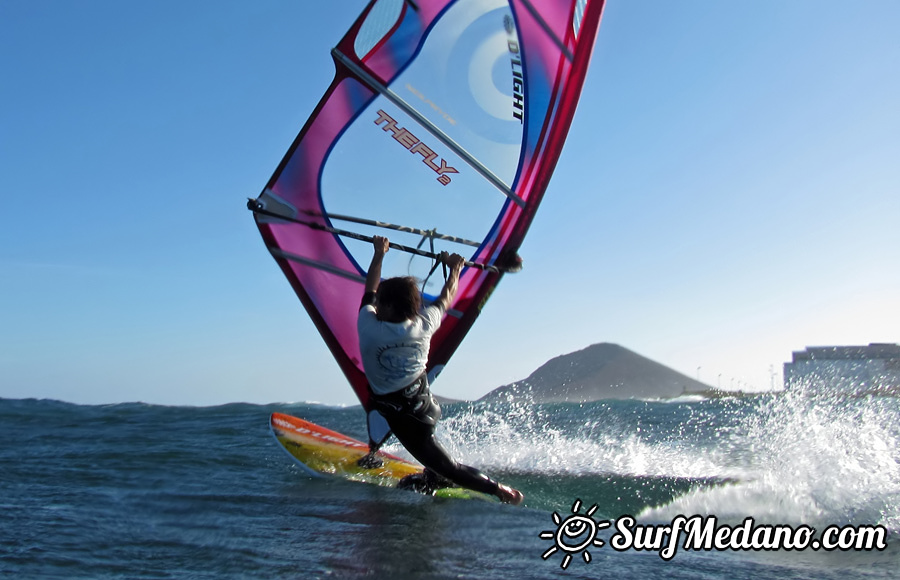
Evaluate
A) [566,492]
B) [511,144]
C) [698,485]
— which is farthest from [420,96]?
[698,485]

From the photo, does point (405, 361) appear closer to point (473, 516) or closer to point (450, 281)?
point (450, 281)

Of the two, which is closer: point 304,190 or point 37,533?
point 37,533

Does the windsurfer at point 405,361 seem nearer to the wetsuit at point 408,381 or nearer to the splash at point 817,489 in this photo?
the wetsuit at point 408,381

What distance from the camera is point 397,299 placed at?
3.99m

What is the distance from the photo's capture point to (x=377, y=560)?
8.87ft

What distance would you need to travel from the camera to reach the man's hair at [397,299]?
3992mm

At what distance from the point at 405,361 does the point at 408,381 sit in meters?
0.16

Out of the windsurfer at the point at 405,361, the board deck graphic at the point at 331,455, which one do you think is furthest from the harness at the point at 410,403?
the board deck graphic at the point at 331,455

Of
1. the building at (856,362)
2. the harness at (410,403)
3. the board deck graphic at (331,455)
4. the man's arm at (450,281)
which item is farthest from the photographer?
the building at (856,362)

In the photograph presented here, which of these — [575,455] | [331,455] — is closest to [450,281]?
[331,455]

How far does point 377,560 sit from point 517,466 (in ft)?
11.7

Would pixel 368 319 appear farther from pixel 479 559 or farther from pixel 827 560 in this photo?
pixel 827 560

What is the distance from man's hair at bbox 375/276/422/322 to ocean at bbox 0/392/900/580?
1125 millimetres

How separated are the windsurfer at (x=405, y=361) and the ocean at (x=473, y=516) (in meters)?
0.24
